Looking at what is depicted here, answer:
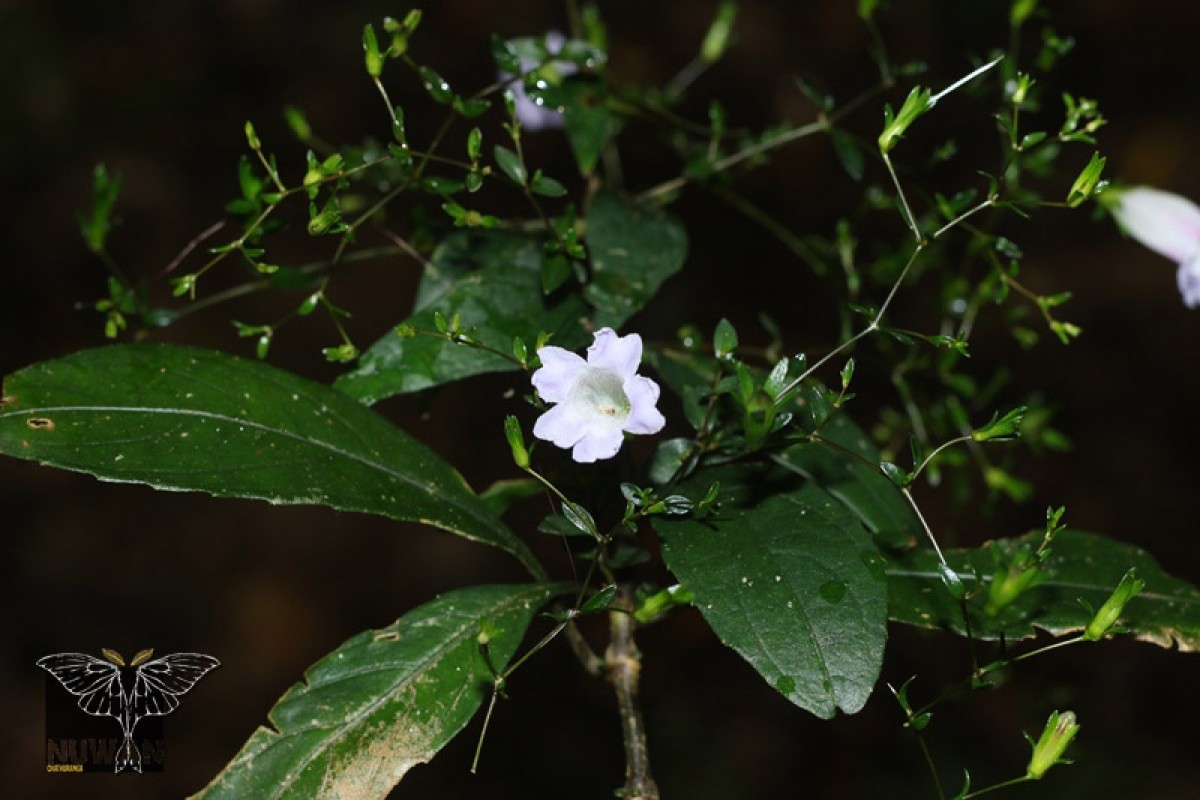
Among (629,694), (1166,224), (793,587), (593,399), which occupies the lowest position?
(629,694)

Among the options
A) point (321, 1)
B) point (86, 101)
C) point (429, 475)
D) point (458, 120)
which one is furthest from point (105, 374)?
point (321, 1)

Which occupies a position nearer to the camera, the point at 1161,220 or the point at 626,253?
the point at 626,253

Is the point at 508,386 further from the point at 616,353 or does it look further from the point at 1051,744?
the point at 1051,744

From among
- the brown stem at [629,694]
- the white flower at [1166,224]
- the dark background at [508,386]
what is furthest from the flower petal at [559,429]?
the dark background at [508,386]

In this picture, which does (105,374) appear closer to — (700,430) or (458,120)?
(700,430)

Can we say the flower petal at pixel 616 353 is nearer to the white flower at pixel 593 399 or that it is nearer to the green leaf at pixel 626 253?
the white flower at pixel 593 399

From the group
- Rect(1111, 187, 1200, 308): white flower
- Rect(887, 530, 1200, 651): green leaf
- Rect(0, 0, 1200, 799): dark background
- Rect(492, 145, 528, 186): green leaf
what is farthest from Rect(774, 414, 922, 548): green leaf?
Rect(0, 0, 1200, 799): dark background

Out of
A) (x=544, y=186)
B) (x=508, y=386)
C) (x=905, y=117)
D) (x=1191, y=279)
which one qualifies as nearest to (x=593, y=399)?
(x=544, y=186)
